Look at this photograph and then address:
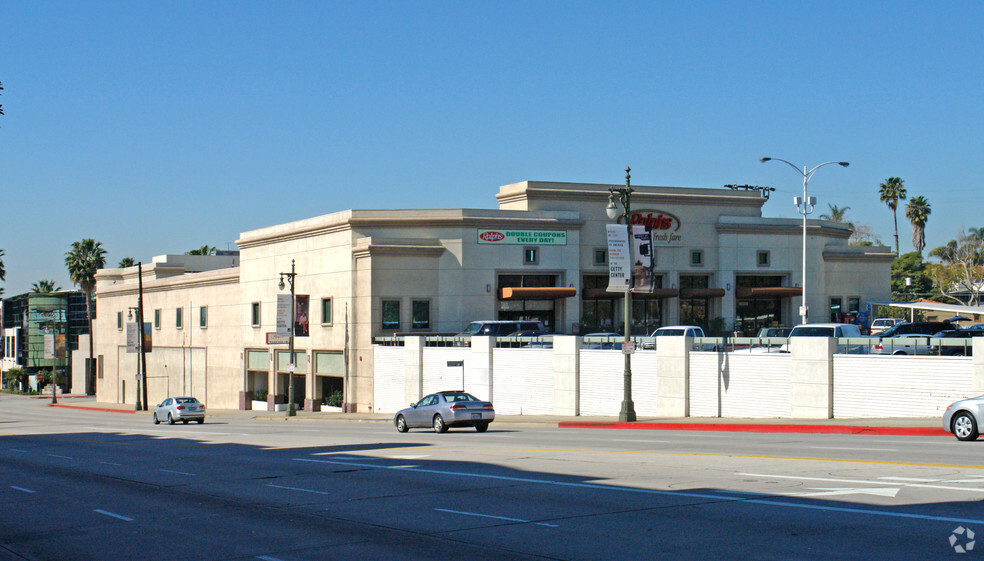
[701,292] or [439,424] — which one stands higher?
[701,292]

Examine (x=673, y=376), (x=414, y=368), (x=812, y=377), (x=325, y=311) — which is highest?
(x=325, y=311)

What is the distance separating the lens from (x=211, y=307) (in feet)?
233

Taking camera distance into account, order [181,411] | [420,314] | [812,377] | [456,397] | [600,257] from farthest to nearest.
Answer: [600,257]
[420,314]
[181,411]
[456,397]
[812,377]

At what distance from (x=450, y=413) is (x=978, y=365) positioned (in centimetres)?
1686

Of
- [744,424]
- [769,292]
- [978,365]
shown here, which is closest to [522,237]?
[769,292]

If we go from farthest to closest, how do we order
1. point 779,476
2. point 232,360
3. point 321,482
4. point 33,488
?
1. point 232,360
2. point 33,488
3. point 321,482
4. point 779,476

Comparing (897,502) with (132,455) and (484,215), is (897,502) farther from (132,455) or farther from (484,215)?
(484,215)

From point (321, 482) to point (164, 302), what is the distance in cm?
6613

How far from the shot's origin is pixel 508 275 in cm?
5494

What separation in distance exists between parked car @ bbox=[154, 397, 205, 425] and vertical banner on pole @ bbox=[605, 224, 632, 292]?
25106 millimetres

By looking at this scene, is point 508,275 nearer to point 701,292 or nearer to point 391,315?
point 391,315

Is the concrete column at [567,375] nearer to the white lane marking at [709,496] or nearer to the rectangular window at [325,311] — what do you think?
the rectangular window at [325,311]

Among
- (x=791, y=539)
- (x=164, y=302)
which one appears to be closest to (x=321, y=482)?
(x=791, y=539)

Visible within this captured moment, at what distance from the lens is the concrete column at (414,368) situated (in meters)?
49.2
